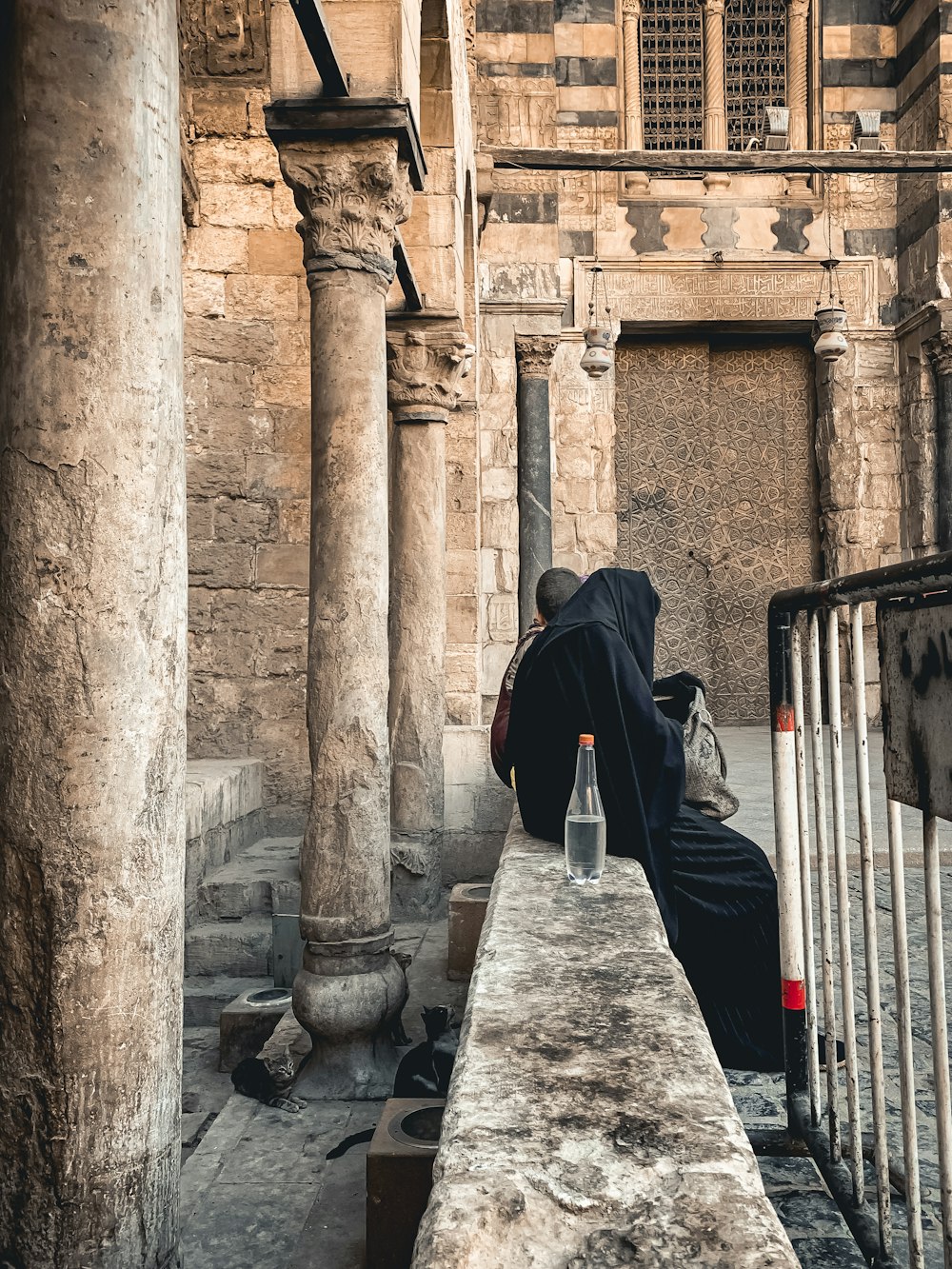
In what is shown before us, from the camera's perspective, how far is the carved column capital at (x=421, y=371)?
6.58 metres

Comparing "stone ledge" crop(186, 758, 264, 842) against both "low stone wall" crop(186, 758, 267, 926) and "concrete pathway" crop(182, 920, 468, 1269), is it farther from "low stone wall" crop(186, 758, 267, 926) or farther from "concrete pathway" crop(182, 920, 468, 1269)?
"concrete pathway" crop(182, 920, 468, 1269)

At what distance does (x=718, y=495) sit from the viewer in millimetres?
12414

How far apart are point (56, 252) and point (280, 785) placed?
567 cm

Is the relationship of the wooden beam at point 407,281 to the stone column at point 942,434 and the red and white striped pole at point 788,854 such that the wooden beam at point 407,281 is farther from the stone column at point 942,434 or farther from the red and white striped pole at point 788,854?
the stone column at point 942,434

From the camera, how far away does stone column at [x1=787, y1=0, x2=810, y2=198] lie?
463 inches

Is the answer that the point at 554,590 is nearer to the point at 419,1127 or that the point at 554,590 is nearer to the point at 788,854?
→ the point at 788,854

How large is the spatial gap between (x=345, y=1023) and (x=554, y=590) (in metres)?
1.82

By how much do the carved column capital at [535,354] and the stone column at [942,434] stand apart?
387 centimetres

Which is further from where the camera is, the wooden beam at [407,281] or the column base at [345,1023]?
the wooden beam at [407,281]

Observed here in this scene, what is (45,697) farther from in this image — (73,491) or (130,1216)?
(130,1216)

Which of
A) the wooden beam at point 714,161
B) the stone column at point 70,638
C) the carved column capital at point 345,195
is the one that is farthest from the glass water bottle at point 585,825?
the wooden beam at point 714,161

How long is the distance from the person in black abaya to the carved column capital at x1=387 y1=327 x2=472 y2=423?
3.27 m

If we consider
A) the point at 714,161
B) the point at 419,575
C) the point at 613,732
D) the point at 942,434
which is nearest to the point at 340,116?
the point at 613,732

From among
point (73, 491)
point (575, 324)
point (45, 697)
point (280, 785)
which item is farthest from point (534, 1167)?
point (575, 324)
